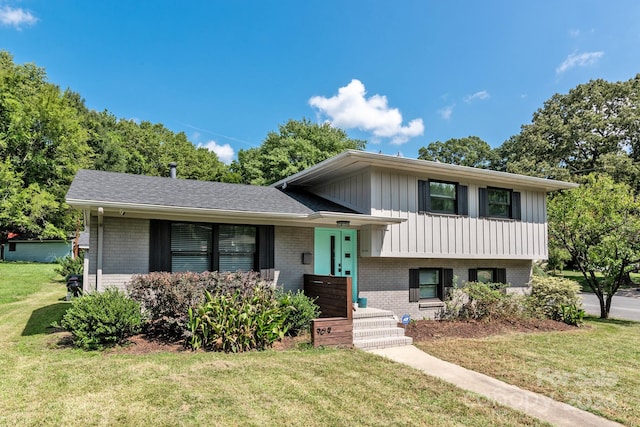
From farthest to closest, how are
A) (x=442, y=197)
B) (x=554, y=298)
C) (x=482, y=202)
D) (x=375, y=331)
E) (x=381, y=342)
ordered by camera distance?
(x=554, y=298) → (x=482, y=202) → (x=442, y=197) → (x=375, y=331) → (x=381, y=342)

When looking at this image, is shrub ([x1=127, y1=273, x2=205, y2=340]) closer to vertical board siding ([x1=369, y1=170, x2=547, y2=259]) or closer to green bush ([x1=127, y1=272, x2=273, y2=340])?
green bush ([x1=127, y1=272, x2=273, y2=340])

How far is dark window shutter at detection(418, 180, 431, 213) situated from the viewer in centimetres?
1082

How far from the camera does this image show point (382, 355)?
24.7ft

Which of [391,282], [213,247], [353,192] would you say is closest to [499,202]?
[391,282]

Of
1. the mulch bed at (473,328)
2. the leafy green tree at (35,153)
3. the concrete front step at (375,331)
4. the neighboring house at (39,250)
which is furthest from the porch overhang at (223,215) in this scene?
the neighboring house at (39,250)

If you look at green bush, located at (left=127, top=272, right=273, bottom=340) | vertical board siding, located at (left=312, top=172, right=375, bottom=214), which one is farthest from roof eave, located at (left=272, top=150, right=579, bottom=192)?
green bush, located at (left=127, top=272, right=273, bottom=340)

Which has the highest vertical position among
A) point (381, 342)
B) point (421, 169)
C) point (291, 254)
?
point (421, 169)

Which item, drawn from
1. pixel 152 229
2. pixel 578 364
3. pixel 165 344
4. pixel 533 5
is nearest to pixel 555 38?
pixel 533 5

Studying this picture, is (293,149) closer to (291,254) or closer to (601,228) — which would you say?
(291,254)

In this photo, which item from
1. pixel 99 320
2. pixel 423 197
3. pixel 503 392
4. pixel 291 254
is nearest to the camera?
pixel 503 392

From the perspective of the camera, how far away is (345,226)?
10.5 metres

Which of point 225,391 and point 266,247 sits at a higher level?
point 266,247

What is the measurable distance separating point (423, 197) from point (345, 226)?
2.30 meters

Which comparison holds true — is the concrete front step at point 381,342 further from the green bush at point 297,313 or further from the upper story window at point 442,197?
the upper story window at point 442,197
